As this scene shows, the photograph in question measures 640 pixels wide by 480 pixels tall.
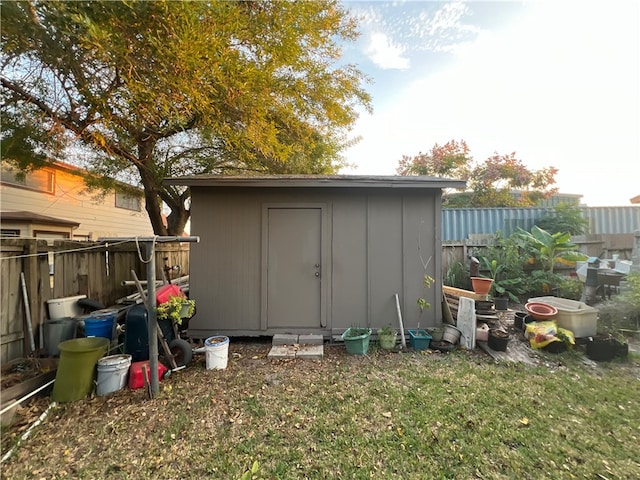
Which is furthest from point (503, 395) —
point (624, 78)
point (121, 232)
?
point (121, 232)

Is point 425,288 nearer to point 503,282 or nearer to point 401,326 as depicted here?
point 401,326

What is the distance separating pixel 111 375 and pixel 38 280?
169 cm

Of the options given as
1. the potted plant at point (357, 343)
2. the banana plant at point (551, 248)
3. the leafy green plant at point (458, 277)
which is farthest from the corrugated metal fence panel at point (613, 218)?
the potted plant at point (357, 343)

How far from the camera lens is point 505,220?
26.9ft

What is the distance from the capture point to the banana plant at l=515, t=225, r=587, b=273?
231 inches

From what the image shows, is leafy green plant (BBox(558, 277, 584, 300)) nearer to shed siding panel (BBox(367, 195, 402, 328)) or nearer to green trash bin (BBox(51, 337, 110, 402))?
shed siding panel (BBox(367, 195, 402, 328))

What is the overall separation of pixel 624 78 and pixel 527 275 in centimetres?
402

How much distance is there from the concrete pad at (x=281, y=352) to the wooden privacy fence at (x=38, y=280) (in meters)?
2.04

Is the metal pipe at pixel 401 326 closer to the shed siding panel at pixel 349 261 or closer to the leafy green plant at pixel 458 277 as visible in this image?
the shed siding panel at pixel 349 261

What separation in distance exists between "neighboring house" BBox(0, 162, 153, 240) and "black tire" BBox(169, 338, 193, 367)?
5965mm

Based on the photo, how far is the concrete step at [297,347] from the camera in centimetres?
372

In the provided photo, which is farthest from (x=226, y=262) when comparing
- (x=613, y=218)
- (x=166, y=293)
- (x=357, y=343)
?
(x=613, y=218)

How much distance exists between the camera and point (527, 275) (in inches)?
250

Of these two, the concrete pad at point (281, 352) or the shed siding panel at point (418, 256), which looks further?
the shed siding panel at point (418, 256)
